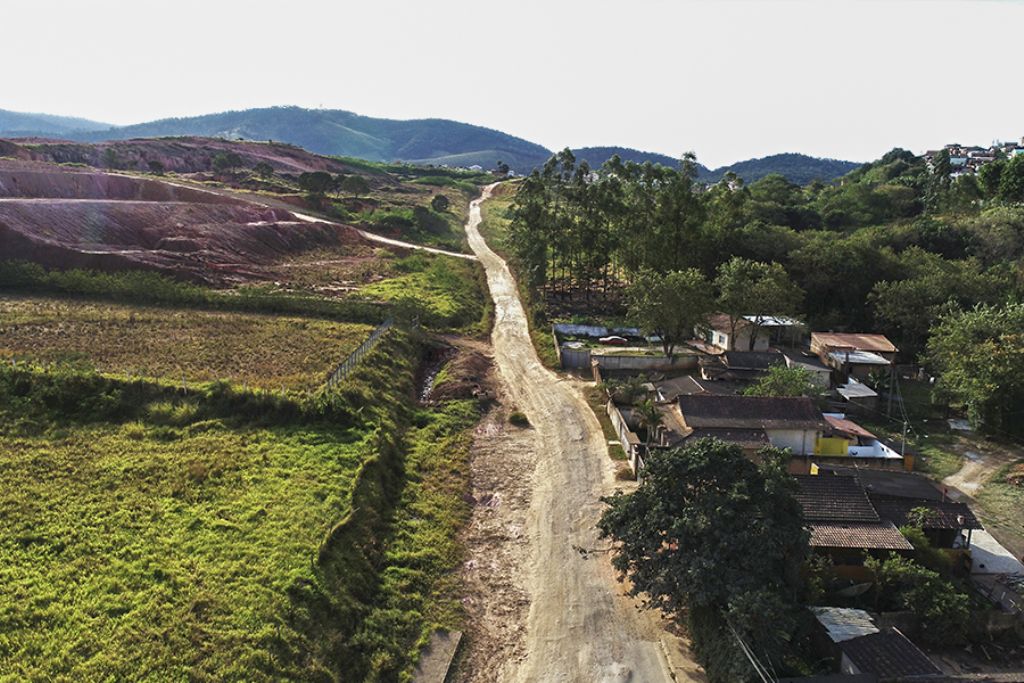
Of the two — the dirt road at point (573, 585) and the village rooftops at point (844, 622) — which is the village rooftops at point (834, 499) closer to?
the village rooftops at point (844, 622)

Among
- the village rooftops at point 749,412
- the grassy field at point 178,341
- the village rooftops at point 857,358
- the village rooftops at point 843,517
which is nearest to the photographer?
the village rooftops at point 843,517

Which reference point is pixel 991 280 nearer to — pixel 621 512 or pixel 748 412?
pixel 748 412

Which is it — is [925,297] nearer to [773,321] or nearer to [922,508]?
[773,321]

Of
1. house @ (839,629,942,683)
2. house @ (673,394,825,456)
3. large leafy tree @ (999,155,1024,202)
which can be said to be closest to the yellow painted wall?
house @ (673,394,825,456)

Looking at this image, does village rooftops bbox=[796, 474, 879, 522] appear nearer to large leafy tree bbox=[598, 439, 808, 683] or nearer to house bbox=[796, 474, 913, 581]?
house bbox=[796, 474, 913, 581]

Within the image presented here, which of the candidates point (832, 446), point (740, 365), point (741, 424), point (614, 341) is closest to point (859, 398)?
point (740, 365)

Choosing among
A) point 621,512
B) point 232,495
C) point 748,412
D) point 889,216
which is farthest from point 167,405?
point 889,216

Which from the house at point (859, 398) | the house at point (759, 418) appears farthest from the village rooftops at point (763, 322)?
the house at point (759, 418)
